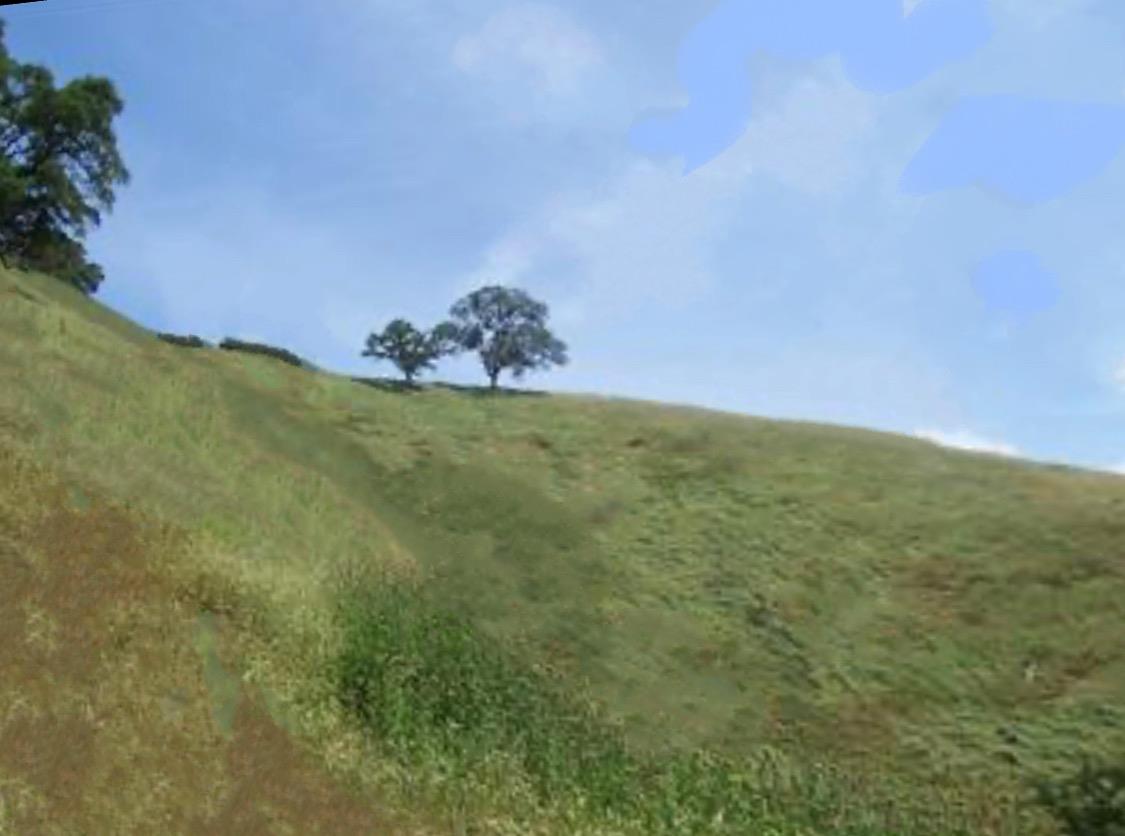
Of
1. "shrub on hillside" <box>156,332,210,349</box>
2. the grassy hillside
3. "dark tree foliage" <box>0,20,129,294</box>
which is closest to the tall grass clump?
the grassy hillside

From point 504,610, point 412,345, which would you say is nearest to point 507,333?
point 412,345

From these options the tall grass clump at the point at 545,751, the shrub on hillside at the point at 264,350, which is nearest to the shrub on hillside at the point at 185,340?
the shrub on hillside at the point at 264,350

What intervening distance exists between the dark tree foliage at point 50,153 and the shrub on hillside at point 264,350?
1343cm

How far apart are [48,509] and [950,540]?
2139cm

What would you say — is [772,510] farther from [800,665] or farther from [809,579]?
[800,665]

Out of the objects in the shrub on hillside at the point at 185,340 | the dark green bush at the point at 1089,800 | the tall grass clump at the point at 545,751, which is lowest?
the tall grass clump at the point at 545,751

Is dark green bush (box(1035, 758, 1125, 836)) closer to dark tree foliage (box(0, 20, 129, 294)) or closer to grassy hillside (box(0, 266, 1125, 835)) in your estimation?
grassy hillside (box(0, 266, 1125, 835))

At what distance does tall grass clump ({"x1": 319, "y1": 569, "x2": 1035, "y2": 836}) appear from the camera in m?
19.9

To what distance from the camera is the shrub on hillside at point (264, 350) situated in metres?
45.3

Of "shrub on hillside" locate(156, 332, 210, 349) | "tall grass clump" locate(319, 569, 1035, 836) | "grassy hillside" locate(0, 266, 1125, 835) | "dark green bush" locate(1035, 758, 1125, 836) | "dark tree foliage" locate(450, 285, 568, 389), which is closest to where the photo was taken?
"grassy hillside" locate(0, 266, 1125, 835)

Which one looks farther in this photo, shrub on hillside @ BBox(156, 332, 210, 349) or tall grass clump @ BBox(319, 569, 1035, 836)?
shrub on hillside @ BBox(156, 332, 210, 349)

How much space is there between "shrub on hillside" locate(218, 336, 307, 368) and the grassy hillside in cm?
201

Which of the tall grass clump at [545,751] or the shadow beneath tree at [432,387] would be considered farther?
the shadow beneath tree at [432,387]

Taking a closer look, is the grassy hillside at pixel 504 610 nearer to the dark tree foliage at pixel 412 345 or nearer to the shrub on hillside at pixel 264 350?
the shrub on hillside at pixel 264 350
